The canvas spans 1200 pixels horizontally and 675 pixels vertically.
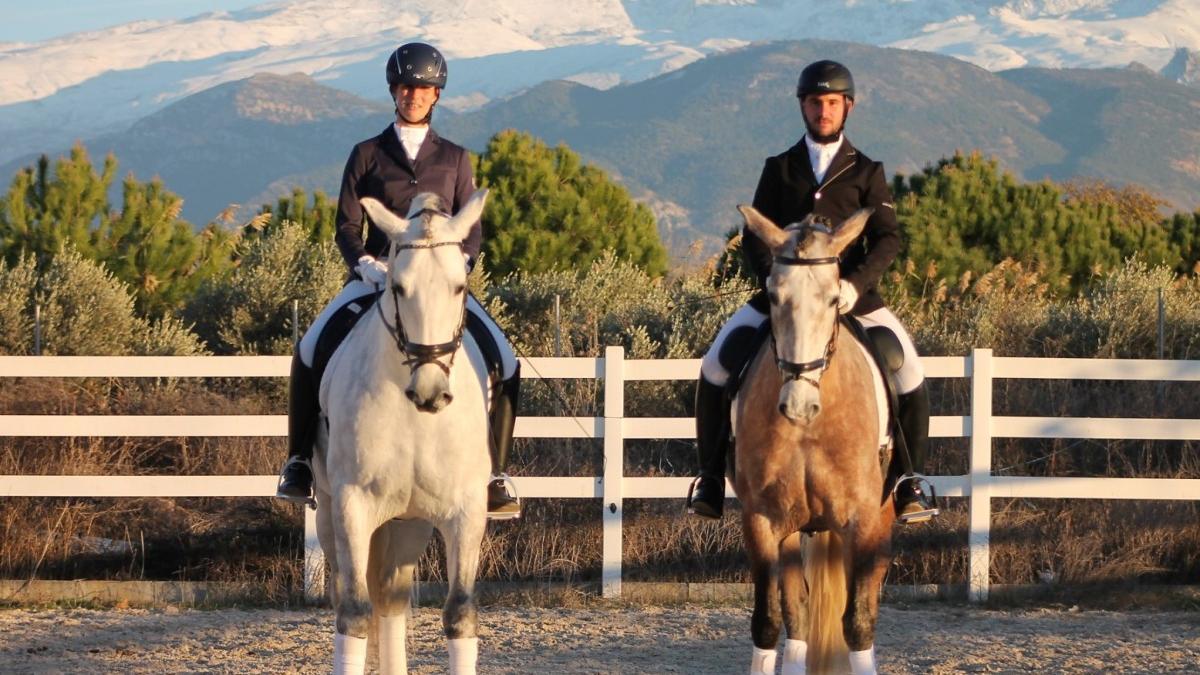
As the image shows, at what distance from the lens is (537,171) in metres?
30.3

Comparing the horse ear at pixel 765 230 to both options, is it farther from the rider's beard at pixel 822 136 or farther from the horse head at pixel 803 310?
the rider's beard at pixel 822 136

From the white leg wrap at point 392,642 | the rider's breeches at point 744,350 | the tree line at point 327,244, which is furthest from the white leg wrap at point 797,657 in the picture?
the tree line at point 327,244

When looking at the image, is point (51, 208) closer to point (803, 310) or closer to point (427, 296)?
point (427, 296)

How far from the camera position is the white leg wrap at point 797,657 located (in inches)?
280

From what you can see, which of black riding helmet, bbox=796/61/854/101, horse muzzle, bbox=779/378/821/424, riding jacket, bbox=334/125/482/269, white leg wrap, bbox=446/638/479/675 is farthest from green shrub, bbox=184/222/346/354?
horse muzzle, bbox=779/378/821/424

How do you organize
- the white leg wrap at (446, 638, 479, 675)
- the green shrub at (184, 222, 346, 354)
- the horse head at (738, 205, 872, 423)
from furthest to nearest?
the green shrub at (184, 222, 346, 354) < the white leg wrap at (446, 638, 479, 675) < the horse head at (738, 205, 872, 423)

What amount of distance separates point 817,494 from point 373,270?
204 centimetres

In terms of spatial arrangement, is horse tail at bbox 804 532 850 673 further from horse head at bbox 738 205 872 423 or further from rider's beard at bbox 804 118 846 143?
rider's beard at bbox 804 118 846 143

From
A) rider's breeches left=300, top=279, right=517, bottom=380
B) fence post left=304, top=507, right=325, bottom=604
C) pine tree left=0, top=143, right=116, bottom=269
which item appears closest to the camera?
rider's breeches left=300, top=279, right=517, bottom=380

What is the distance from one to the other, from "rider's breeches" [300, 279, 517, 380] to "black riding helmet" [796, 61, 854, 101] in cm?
174

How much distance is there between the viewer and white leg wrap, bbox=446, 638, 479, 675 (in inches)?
266

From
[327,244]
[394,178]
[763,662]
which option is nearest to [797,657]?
[763,662]

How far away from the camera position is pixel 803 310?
631 cm

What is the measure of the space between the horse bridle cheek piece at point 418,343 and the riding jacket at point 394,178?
1.17 metres
